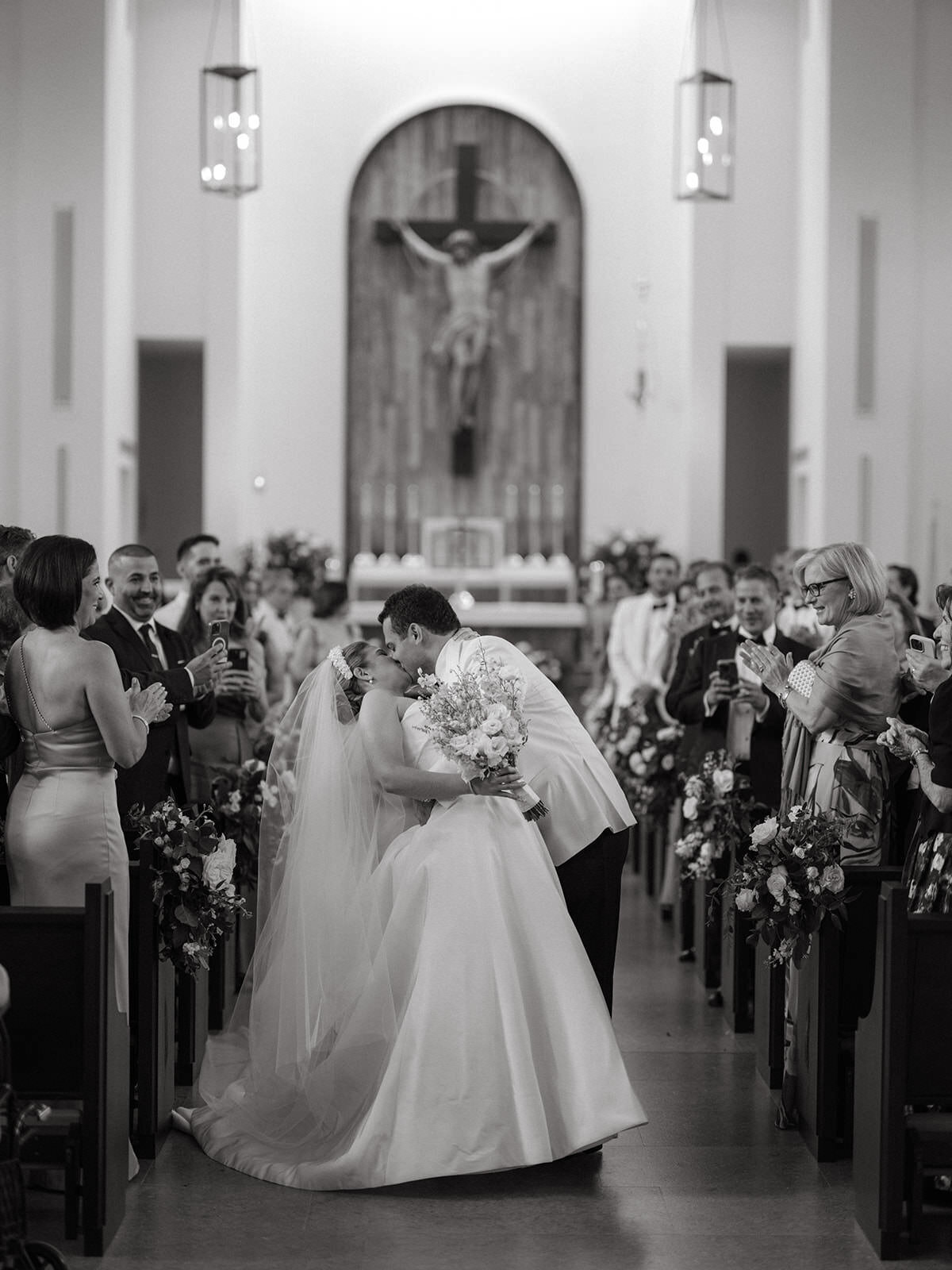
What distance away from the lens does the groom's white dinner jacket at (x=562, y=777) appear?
17.1 feet

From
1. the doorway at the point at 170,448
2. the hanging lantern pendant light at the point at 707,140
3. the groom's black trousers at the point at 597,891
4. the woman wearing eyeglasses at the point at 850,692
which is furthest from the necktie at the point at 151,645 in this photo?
the doorway at the point at 170,448

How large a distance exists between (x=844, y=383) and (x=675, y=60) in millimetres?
4257

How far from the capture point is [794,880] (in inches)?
195

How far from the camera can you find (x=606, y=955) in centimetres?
534

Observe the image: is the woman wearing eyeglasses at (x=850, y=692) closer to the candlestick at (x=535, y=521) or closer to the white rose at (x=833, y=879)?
the white rose at (x=833, y=879)

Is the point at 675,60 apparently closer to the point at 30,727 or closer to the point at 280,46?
the point at 280,46

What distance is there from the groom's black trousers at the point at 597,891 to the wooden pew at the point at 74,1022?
1603 mm

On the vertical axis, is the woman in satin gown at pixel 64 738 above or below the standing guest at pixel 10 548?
below

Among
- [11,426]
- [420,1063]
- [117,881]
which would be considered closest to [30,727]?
[117,881]

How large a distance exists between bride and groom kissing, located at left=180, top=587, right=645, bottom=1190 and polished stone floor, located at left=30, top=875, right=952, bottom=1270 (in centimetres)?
13

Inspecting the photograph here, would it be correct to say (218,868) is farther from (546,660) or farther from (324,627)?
(546,660)

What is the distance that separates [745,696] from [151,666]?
7.76ft

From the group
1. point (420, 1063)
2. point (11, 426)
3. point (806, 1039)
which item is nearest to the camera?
point (420, 1063)

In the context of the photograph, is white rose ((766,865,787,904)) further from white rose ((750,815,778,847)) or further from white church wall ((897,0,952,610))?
white church wall ((897,0,952,610))
